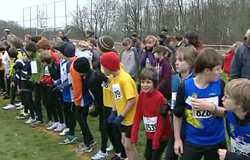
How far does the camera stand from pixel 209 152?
123 inches

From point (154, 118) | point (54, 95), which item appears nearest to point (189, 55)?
point (154, 118)

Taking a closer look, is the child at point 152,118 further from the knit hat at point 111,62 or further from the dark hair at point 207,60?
the dark hair at point 207,60

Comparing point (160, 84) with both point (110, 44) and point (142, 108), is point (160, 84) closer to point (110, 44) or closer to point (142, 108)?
point (110, 44)

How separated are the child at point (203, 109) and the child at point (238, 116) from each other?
0.91ft

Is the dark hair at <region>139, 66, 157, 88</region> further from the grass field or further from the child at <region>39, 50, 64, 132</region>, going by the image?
the child at <region>39, 50, 64, 132</region>

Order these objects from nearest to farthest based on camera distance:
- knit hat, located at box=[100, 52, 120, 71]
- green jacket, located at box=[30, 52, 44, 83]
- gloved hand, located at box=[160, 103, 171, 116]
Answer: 1. gloved hand, located at box=[160, 103, 171, 116]
2. knit hat, located at box=[100, 52, 120, 71]
3. green jacket, located at box=[30, 52, 44, 83]

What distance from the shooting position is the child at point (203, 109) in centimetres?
293

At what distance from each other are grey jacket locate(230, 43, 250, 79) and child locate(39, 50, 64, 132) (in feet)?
11.8

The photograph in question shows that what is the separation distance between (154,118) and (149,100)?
0.73 ft

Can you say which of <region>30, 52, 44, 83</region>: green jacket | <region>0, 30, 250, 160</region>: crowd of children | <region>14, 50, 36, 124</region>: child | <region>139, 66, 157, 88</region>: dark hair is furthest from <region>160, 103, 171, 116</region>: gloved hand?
<region>14, 50, 36, 124</region>: child

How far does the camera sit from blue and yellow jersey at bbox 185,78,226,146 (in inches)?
118

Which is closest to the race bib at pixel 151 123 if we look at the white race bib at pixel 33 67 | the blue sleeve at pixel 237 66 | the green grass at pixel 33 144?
the blue sleeve at pixel 237 66

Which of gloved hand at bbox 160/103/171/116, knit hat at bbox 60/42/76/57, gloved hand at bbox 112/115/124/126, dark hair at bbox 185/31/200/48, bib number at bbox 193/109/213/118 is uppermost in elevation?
dark hair at bbox 185/31/200/48

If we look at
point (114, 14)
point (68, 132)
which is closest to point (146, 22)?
point (114, 14)
